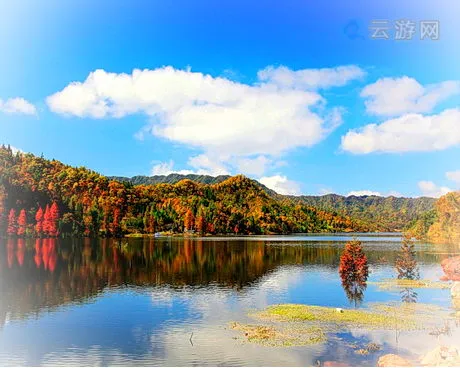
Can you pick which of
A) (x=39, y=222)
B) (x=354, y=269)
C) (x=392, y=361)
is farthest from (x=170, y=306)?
(x=39, y=222)

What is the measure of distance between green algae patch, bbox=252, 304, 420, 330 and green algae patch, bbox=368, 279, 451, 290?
15.0 m

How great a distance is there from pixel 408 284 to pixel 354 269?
24.2 feet

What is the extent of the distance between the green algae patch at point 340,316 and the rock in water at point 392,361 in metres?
9.14

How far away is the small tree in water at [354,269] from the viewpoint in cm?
5734

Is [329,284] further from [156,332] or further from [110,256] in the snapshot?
[110,256]

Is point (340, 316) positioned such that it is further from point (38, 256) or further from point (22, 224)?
point (22, 224)

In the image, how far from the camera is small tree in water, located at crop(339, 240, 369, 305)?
57344 mm

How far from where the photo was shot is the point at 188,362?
100ft

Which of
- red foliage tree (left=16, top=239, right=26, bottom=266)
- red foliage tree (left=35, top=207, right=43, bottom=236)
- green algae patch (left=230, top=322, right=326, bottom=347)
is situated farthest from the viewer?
red foliage tree (left=35, top=207, right=43, bottom=236)

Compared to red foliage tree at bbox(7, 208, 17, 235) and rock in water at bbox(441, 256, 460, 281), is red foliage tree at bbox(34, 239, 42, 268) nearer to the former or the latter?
red foliage tree at bbox(7, 208, 17, 235)

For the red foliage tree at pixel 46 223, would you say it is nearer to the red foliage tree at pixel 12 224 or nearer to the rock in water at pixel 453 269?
the red foliage tree at pixel 12 224

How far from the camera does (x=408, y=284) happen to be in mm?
59562

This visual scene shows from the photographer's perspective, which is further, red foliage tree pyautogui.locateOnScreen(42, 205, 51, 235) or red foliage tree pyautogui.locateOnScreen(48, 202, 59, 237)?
red foliage tree pyautogui.locateOnScreen(48, 202, 59, 237)

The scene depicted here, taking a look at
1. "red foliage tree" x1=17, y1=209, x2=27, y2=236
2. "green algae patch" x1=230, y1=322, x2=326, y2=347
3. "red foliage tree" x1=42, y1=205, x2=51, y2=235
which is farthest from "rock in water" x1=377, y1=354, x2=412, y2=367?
"red foliage tree" x1=42, y1=205, x2=51, y2=235
